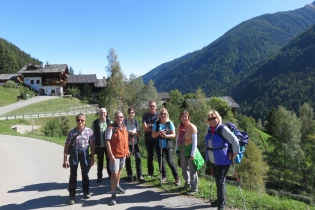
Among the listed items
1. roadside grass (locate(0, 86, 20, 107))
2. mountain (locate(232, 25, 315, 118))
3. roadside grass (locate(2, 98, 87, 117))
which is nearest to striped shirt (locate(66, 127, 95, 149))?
roadside grass (locate(2, 98, 87, 117))

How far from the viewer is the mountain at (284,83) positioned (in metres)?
110

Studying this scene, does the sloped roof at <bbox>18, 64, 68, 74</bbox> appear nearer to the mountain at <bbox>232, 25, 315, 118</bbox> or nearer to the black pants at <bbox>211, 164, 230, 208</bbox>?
the black pants at <bbox>211, 164, 230, 208</bbox>

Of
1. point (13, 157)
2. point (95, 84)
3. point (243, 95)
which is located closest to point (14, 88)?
point (95, 84)

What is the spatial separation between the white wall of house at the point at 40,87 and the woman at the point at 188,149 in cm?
5525

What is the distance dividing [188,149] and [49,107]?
38989 millimetres

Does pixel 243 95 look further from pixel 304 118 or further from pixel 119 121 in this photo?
pixel 119 121

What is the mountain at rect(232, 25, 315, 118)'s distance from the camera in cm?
10975

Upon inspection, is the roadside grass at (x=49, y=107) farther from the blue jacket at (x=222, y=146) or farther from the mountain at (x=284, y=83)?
the mountain at (x=284, y=83)

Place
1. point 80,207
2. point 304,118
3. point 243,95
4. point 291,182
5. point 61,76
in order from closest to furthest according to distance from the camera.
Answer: point 80,207
point 291,182
point 304,118
point 61,76
point 243,95

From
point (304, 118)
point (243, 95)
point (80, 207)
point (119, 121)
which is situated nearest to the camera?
point (80, 207)

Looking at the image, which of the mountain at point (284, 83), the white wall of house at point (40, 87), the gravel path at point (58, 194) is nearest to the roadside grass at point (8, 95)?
the white wall of house at point (40, 87)

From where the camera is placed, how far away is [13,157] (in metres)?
10.7

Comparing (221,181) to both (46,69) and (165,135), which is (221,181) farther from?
(46,69)

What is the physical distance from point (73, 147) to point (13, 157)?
23.6 feet
